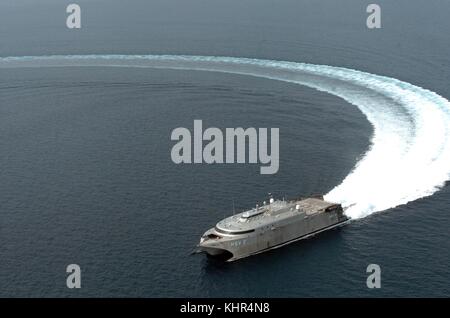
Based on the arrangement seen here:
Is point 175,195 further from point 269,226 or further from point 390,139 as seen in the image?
point 390,139

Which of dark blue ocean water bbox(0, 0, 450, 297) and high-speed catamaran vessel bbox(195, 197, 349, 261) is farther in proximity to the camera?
high-speed catamaran vessel bbox(195, 197, 349, 261)

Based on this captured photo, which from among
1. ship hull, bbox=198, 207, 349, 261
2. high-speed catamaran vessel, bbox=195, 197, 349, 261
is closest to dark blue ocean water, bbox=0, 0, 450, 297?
ship hull, bbox=198, 207, 349, 261

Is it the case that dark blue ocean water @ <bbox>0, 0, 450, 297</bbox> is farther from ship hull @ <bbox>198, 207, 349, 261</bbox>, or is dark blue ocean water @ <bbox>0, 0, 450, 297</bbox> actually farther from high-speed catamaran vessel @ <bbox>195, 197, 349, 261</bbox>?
high-speed catamaran vessel @ <bbox>195, 197, 349, 261</bbox>

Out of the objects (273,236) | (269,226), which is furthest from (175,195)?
(273,236)

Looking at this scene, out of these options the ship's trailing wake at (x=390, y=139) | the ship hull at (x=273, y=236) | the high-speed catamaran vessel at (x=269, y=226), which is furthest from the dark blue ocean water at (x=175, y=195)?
the ship's trailing wake at (x=390, y=139)
